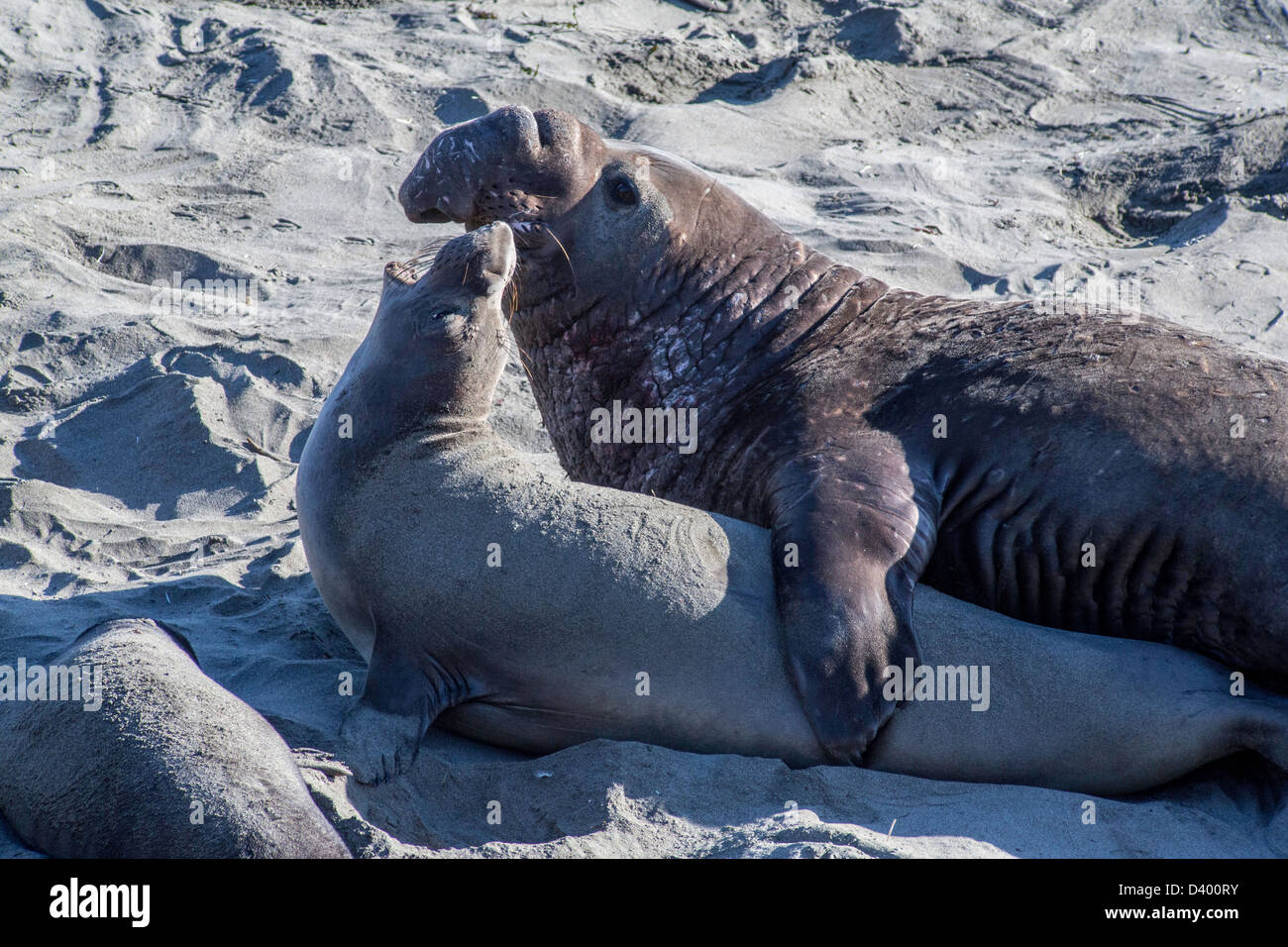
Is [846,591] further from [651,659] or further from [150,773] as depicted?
[150,773]

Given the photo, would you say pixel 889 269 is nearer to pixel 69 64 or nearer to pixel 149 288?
pixel 149 288

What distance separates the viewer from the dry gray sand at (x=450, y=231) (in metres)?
3.68

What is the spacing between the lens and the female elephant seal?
388 cm

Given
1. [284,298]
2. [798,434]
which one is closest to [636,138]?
[284,298]

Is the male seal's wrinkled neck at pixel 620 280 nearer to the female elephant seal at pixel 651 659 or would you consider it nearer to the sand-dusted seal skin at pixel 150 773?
the female elephant seal at pixel 651 659

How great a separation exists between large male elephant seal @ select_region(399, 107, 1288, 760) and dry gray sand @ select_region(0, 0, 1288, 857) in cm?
52

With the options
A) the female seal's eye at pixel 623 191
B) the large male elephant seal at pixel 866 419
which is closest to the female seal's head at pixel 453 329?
the large male elephant seal at pixel 866 419

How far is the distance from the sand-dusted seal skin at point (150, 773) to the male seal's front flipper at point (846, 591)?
143 centimetres

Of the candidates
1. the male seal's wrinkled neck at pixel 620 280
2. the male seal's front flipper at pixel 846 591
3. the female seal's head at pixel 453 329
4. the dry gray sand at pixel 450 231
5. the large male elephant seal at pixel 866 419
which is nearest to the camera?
the dry gray sand at pixel 450 231

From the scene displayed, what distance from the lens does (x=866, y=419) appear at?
4.58 m

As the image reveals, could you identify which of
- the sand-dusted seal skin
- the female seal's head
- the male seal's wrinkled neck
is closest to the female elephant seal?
the female seal's head

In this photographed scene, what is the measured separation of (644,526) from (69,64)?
23.0 feet

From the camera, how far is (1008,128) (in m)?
10.4

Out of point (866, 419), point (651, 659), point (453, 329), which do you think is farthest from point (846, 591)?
point (453, 329)
